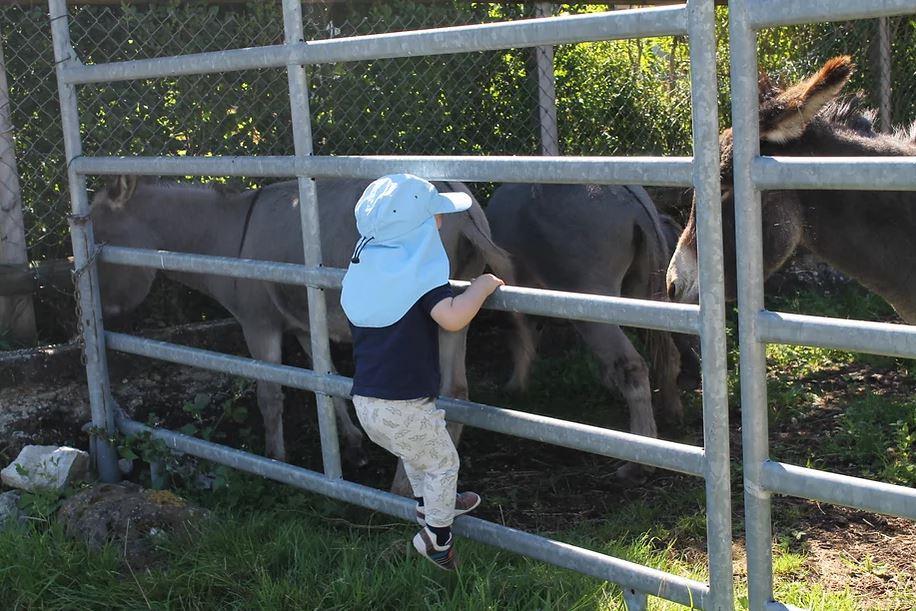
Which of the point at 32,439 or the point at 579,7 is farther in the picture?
the point at 579,7

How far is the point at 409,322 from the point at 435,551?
0.78 m

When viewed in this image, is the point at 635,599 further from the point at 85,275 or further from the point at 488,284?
the point at 85,275

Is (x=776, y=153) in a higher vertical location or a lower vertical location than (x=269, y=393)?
higher

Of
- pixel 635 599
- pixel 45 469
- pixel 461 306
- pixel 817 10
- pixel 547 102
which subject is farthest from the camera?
pixel 547 102

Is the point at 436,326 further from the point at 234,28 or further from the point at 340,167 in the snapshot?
the point at 234,28

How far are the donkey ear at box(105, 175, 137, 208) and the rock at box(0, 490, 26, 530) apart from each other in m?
1.78

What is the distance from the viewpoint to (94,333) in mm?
4781

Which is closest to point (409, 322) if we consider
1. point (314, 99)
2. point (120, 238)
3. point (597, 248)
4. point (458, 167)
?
point (458, 167)

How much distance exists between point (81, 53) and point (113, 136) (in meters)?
0.49

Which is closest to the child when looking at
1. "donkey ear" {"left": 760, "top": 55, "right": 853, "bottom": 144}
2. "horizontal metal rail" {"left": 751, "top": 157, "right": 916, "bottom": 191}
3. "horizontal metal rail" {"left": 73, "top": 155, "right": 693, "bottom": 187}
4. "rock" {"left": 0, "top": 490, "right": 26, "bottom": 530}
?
"horizontal metal rail" {"left": 73, "top": 155, "right": 693, "bottom": 187}

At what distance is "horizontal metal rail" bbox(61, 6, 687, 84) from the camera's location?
8.75ft

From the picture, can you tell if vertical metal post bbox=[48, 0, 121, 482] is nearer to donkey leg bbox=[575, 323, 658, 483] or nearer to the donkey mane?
the donkey mane

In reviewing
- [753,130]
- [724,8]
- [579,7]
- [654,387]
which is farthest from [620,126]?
[753,130]

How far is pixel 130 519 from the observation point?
155 inches
